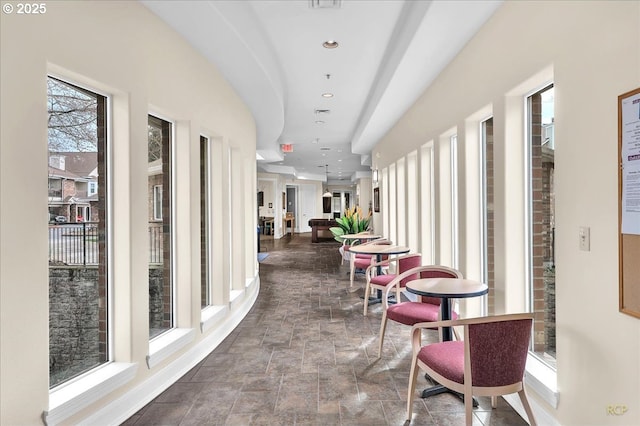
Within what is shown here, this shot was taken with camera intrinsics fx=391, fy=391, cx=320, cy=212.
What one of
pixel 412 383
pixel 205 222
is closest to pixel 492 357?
pixel 412 383

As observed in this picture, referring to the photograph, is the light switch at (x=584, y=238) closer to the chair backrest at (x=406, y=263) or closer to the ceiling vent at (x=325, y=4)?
the chair backrest at (x=406, y=263)

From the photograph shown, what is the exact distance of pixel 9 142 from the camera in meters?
1.68

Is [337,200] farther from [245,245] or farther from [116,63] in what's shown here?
[116,63]

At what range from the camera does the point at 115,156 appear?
2498 mm

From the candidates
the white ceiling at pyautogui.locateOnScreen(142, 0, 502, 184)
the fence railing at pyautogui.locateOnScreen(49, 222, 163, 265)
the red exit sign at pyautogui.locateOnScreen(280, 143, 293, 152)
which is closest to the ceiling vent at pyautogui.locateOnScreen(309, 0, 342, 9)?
the white ceiling at pyautogui.locateOnScreen(142, 0, 502, 184)

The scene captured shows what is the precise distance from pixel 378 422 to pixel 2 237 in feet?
7.13

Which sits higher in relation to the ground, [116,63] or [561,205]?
[116,63]

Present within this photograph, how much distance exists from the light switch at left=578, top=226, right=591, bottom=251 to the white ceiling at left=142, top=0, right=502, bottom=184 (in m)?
1.64

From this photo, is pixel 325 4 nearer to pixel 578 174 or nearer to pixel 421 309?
pixel 578 174

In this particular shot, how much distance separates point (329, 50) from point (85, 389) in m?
3.56

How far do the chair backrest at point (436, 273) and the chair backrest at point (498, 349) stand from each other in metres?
1.30

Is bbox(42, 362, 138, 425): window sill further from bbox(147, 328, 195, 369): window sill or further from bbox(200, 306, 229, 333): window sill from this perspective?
bbox(200, 306, 229, 333): window sill

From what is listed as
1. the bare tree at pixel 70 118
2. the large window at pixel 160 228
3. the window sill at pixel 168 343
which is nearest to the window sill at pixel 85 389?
the window sill at pixel 168 343

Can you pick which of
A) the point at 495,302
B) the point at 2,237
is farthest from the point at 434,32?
the point at 2,237
